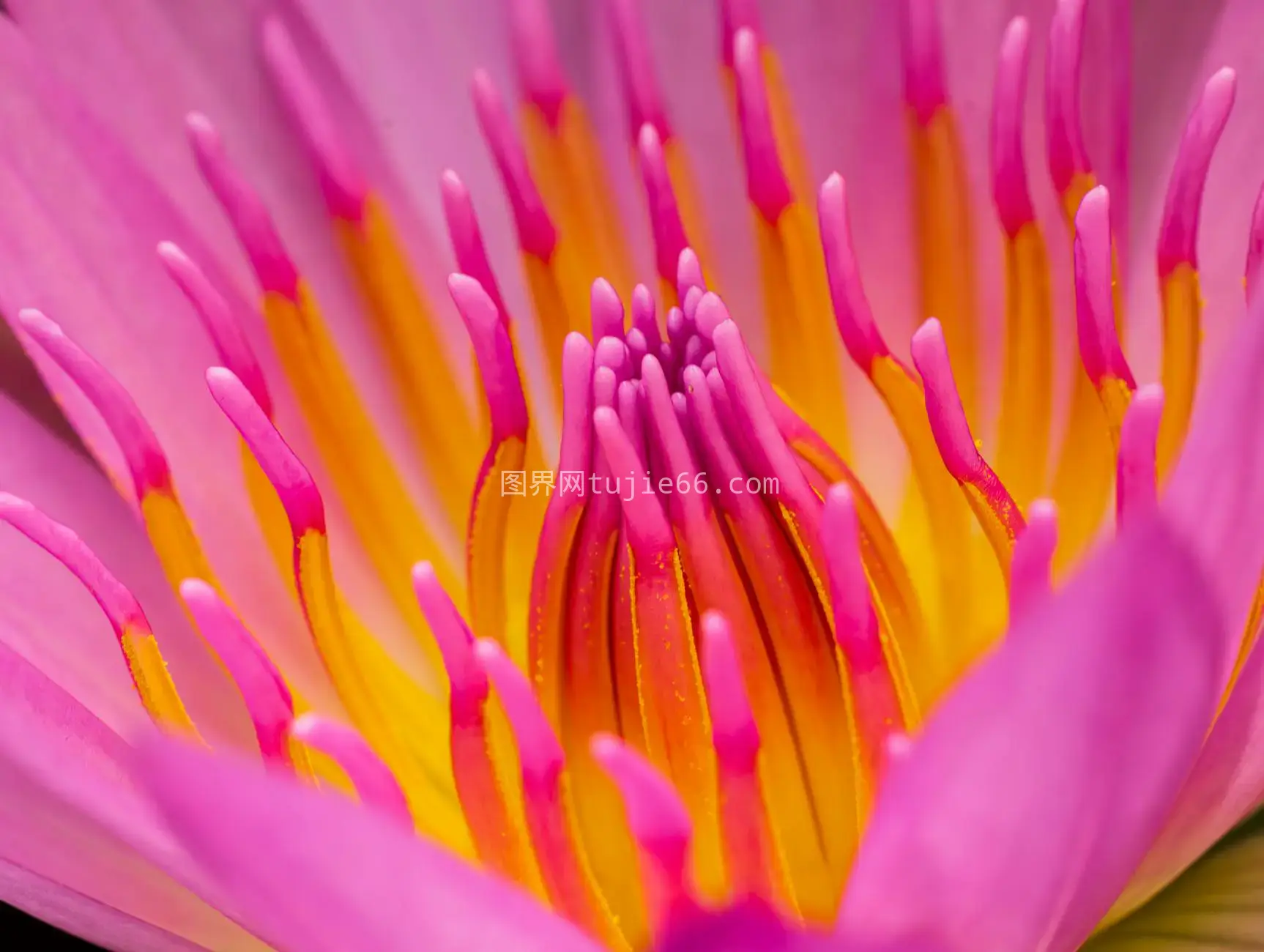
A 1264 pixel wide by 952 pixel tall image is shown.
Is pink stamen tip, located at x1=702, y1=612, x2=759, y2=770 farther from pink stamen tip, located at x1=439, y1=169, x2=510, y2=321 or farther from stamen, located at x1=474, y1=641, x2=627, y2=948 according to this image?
pink stamen tip, located at x1=439, y1=169, x2=510, y2=321

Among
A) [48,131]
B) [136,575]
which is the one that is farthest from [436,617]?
[48,131]

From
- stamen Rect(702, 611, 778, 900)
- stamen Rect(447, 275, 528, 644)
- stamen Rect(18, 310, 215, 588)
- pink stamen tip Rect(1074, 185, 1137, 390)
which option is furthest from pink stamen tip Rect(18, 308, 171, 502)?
pink stamen tip Rect(1074, 185, 1137, 390)

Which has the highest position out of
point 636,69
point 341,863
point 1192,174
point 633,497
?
point 636,69

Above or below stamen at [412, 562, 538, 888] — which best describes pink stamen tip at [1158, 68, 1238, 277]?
above

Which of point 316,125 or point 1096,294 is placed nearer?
point 1096,294

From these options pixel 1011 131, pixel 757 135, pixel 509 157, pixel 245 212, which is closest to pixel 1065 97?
pixel 1011 131

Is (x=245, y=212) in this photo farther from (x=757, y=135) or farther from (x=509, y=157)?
(x=757, y=135)

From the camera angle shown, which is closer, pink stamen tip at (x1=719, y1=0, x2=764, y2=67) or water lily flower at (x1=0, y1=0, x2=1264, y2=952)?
water lily flower at (x1=0, y1=0, x2=1264, y2=952)
